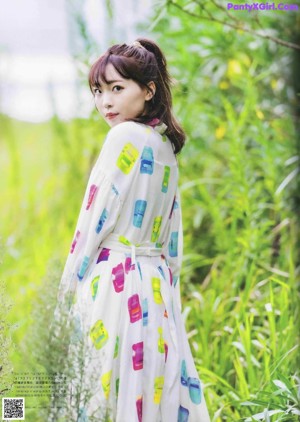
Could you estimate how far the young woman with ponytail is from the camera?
1048mm

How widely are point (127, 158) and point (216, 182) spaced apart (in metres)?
0.89

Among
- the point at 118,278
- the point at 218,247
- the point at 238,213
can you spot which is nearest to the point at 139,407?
the point at 118,278

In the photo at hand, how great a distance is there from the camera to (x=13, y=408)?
1.09 meters

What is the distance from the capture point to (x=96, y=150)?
217cm

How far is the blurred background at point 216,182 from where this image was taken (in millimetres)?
1394

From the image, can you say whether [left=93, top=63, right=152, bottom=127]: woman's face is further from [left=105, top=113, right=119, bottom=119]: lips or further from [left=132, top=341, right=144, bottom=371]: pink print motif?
[left=132, top=341, right=144, bottom=371]: pink print motif

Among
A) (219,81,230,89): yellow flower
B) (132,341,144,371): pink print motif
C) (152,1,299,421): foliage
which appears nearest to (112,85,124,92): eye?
(152,1,299,421): foliage

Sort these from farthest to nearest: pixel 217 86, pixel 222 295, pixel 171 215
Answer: pixel 217 86
pixel 222 295
pixel 171 215

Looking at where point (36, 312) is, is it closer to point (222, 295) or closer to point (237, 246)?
point (222, 295)

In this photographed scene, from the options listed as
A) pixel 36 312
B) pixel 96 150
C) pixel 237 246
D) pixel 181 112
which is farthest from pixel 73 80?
pixel 36 312

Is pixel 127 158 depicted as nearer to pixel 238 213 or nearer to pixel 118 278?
pixel 118 278

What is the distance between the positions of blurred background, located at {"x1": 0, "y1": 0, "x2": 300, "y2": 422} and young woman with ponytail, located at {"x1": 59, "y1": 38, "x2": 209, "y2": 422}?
0.08m

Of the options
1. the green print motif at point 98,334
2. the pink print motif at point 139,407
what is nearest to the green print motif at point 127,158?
the green print motif at point 98,334

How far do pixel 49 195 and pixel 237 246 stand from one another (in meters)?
0.78
